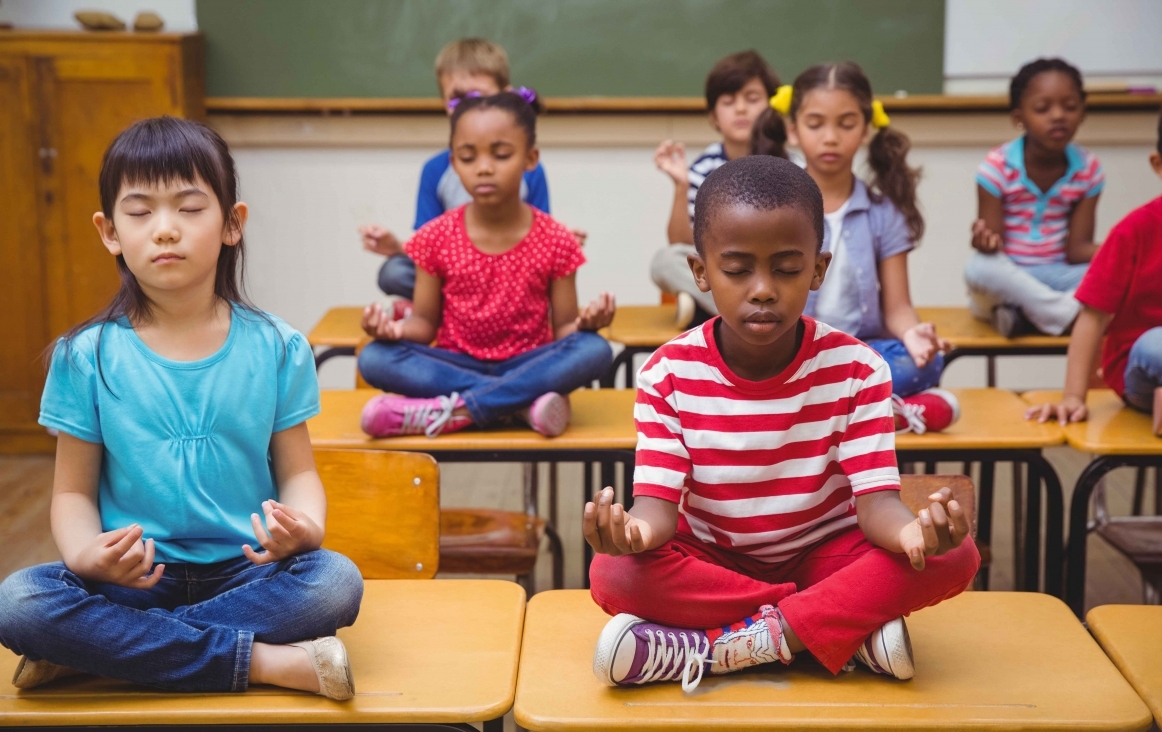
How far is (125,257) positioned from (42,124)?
118 inches

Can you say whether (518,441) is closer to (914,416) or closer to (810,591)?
(914,416)

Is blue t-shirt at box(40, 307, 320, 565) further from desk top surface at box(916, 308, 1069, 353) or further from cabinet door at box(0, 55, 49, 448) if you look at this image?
cabinet door at box(0, 55, 49, 448)

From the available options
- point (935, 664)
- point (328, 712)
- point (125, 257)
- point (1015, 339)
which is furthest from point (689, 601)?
point (1015, 339)

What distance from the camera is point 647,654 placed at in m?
1.35

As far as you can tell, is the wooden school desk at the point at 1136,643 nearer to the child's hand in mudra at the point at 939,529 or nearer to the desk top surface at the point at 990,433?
the child's hand in mudra at the point at 939,529

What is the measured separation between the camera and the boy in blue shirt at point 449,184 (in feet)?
10.9

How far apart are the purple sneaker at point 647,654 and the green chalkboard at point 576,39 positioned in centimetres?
335

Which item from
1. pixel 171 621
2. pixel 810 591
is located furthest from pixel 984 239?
pixel 171 621

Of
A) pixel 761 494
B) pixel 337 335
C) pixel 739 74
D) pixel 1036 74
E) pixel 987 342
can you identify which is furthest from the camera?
pixel 739 74

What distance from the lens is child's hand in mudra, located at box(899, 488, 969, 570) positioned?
126 centimetres

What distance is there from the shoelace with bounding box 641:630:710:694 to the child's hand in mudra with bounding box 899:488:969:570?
0.86 ft

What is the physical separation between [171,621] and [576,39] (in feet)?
11.2

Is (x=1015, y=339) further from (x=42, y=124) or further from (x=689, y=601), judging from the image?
(x=42, y=124)

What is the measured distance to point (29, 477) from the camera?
13.4 ft
